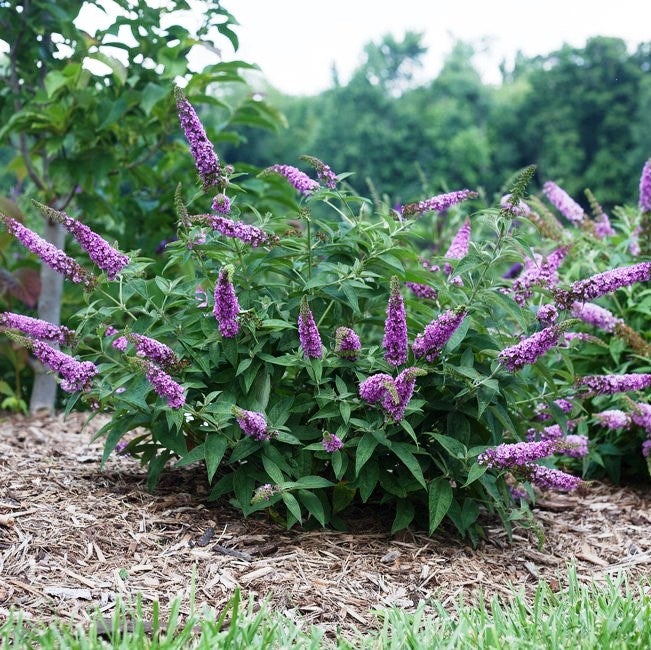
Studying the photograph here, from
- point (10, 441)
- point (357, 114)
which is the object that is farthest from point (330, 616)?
point (357, 114)

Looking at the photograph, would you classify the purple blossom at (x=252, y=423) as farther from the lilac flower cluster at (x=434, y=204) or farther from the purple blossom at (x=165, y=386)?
the lilac flower cluster at (x=434, y=204)

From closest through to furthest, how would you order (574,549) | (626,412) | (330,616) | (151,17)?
1. (330,616)
2. (574,549)
3. (626,412)
4. (151,17)

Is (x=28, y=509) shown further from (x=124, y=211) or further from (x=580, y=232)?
(x=580, y=232)

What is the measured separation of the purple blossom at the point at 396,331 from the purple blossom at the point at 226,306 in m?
0.54

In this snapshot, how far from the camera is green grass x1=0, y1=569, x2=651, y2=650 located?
2.20m

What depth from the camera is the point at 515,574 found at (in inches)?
128

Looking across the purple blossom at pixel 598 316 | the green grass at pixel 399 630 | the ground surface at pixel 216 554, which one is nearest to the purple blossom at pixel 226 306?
the ground surface at pixel 216 554

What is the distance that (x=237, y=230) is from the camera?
2924 millimetres

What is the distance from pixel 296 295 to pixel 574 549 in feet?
5.48

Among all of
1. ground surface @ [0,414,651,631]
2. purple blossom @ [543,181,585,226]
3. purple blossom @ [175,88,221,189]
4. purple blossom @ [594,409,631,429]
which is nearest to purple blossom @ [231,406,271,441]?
ground surface @ [0,414,651,631]

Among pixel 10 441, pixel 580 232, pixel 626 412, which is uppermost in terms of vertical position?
pixel 580 232

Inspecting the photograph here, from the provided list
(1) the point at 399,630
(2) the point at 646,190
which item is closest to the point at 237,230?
(1) the point at 399,630

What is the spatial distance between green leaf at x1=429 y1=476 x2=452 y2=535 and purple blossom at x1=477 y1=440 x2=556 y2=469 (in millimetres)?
211

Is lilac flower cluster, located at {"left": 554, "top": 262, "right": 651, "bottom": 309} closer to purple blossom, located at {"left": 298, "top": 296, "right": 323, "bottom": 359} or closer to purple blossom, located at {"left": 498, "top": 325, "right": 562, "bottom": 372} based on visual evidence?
purple blossom, located at {"left": 498, "top": 325, "right": 562, "bottom": 372}
